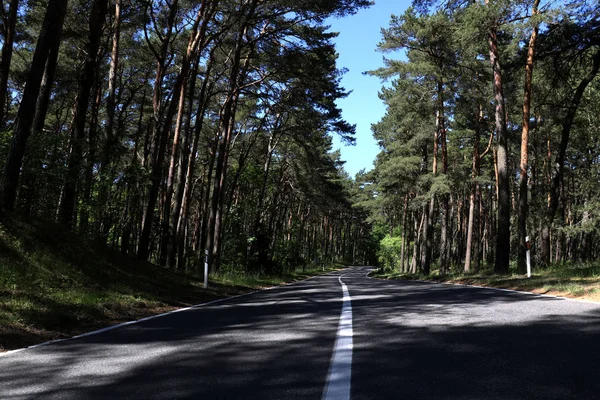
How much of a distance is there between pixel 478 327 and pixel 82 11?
63.3ft

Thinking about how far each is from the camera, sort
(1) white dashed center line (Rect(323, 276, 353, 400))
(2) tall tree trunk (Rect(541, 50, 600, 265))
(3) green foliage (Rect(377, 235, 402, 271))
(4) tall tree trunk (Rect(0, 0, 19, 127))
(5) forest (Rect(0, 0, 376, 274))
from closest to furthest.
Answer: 1. (1) white dashed center line (Rect(323, 276, 353, 400))
2. (5) forest (Rect(0, 0, 376, 274))
3. (4) tall tree trunk (Rect(0, 0, 19, 127))
4. (2) tall tree trunk (Rect(541, 50, 600, 265))
5. (3) green foliage (Rect(377, 235, 402, 271))

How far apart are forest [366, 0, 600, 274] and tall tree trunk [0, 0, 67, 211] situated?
42.5ft

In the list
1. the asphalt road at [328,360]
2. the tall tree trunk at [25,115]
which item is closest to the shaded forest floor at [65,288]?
the tall tree trunk at [25,115]

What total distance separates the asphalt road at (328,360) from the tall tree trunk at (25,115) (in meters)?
5.26

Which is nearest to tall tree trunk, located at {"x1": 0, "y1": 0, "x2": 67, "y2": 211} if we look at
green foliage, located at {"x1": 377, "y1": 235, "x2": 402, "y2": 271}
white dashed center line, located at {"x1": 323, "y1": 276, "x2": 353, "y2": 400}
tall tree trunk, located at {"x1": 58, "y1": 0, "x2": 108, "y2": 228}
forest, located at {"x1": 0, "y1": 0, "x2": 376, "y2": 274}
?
forest, located at {"x1": 0, "y1": 0, "x2": 376, "y2": 274}

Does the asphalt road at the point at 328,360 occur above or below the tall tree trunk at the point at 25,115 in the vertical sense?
below

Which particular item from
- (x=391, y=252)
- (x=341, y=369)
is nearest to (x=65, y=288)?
(x=341, y=369)

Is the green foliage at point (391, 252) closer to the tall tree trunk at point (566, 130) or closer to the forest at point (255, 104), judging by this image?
the forest at point (255, 104)

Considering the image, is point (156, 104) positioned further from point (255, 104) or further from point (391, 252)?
point (391, 252)

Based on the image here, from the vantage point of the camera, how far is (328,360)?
3914 mm

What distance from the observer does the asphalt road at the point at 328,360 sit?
307 cm

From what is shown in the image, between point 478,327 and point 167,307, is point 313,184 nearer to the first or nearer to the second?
point 167,307

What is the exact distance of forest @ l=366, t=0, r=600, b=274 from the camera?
1517cm

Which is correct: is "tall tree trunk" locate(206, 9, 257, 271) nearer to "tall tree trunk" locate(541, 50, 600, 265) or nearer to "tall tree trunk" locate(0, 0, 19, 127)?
"tall tree trunk" locate(0, 0, 19, 127)
